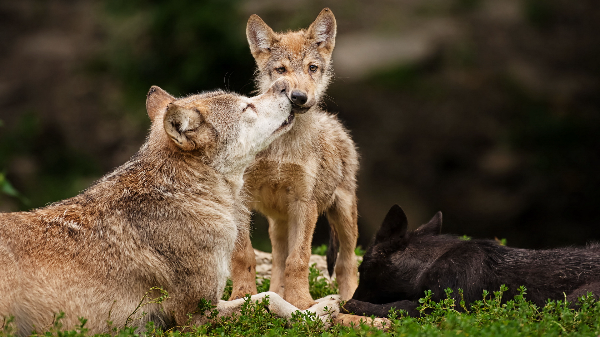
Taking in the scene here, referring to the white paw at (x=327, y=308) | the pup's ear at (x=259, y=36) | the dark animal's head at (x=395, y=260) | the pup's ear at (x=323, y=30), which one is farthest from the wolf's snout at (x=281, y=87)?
the white paw at (x=327, y=308)

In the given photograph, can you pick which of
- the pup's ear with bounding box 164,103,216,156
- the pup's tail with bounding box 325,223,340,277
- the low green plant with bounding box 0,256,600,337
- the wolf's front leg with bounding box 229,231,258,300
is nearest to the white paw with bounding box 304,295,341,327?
the low green plant with bounding box 0,256,600,337

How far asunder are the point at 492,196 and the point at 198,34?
715 cm

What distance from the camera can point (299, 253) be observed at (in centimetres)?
675

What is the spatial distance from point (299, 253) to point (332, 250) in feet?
3.47

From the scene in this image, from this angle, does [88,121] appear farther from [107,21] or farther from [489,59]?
[489,59]

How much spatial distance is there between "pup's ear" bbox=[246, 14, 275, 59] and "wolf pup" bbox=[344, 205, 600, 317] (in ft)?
7.94

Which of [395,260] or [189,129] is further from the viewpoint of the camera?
[395,260]

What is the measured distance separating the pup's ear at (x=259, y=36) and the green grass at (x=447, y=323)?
3031 millimetres

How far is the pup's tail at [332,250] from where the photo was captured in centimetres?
765

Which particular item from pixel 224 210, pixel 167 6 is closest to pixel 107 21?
pixel 167 6

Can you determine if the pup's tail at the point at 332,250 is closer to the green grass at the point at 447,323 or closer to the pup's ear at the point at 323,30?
the green grass at the point at 447,323

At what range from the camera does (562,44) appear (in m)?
14.0

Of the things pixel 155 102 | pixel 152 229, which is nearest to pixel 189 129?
pixel 152 229

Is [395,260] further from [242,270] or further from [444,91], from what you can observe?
[444,91]
